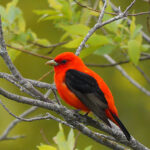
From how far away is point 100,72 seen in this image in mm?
9609

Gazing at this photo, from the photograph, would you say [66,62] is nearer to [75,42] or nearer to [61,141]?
[75,42]

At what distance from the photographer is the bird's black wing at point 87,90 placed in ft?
15.2

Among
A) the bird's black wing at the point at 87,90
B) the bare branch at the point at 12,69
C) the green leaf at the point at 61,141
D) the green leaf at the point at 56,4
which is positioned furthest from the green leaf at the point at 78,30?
the bare branch at the point at 12,69

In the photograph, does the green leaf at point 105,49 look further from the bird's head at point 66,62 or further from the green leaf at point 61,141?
the green leaf at point 61,141

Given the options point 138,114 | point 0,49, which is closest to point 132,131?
point 138,114

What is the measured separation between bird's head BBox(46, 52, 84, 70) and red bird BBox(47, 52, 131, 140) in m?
0.03

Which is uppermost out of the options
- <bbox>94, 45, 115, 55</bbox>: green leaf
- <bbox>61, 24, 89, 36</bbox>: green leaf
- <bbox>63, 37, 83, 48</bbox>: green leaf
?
<bbox>61, 24, 89, 36</bbox>: green leaf

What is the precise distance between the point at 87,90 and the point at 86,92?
0.04 metres

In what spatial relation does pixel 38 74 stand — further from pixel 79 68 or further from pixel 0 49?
pixel 0 49

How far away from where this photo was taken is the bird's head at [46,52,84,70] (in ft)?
17.1

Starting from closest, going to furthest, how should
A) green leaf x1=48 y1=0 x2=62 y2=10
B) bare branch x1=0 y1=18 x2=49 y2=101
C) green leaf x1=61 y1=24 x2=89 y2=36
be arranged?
bare branch x1=0 y1=18 x2=49 y2=101 → green leaf x1=61 y1=24 x2=89 y2=36 → green leaf x1=48 y1=0 x2=62 y2=10

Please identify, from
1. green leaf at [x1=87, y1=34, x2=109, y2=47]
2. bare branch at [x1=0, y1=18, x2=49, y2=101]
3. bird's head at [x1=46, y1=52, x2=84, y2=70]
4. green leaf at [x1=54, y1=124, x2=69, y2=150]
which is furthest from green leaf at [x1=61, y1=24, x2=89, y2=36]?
bare branch at [x1=0, y1=18, x2=49, y2=101]

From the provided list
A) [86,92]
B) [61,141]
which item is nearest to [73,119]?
[61,141]

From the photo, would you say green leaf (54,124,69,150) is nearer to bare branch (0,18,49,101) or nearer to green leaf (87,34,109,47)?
bare branch (0,18,49,101)
